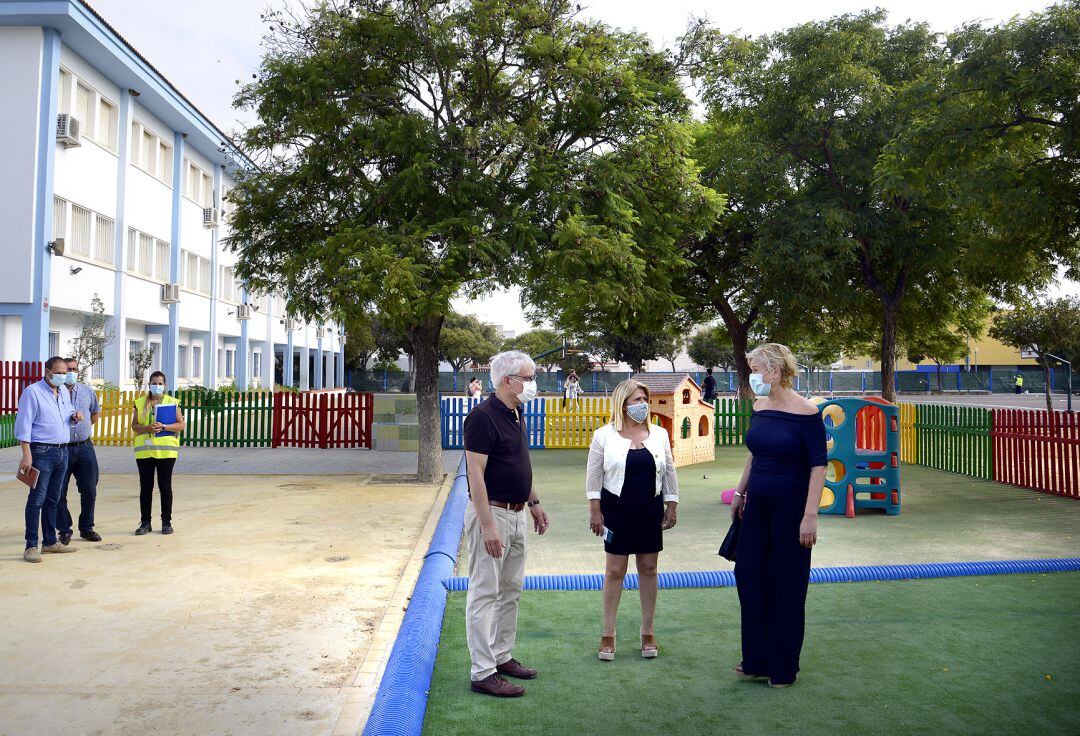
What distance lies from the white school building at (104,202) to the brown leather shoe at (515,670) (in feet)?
37.7

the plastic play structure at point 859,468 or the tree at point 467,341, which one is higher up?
the tree at point 467,341

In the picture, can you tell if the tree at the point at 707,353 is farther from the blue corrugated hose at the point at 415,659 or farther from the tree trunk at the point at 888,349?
the blue corrugated hose at the point at 415,659

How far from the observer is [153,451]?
30.6 ft

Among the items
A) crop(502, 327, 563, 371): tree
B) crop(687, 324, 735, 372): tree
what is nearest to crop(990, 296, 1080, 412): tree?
crop(687, 324, 735, 372): tree

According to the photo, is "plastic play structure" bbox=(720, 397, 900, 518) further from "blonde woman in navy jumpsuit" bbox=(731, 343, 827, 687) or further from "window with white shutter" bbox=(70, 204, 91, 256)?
"window with white shutter" bbox=(70, 204, 91, 256)

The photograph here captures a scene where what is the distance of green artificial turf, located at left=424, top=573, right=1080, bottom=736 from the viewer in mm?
4164

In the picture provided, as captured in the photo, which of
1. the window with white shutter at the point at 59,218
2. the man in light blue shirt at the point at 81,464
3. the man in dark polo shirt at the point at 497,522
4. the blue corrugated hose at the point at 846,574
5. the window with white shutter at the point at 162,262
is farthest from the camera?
the window with white shutter at the point at 162,262

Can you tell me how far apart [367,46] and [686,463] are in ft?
30.6

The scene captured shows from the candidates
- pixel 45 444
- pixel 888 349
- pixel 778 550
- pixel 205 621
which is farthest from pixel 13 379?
pixel 888 349

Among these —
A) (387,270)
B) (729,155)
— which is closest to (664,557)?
(387,270)

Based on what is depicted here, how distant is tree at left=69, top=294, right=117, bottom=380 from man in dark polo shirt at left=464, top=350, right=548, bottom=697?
2121 cm

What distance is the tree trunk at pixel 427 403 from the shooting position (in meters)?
13.9

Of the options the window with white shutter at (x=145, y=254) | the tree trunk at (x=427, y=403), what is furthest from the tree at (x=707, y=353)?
the tree trunk at (x=427, y=403)

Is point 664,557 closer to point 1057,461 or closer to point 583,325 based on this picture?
point 1057,461
